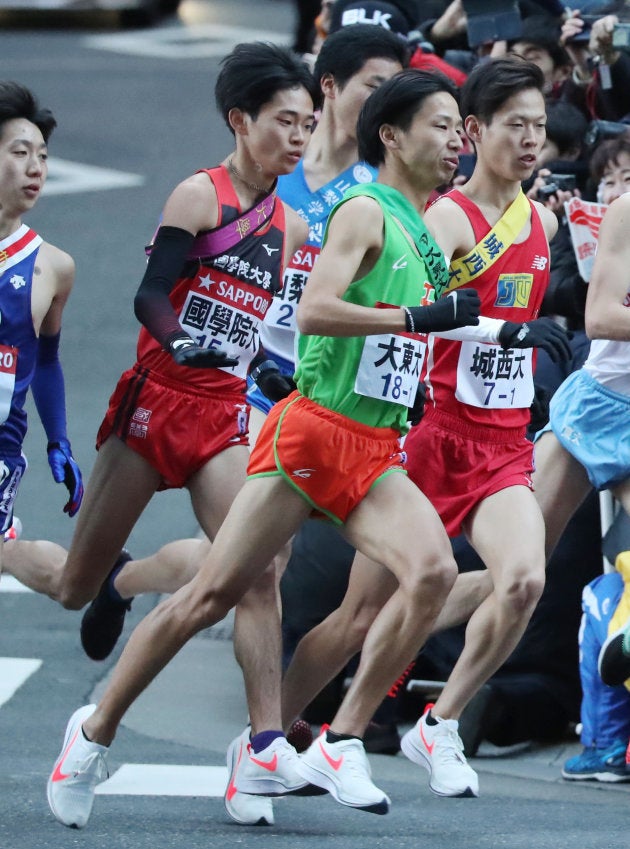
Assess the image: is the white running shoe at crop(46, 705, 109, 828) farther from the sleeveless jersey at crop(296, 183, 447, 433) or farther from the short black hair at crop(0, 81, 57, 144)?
the short black hair at crop(0, 81, 57, 144)

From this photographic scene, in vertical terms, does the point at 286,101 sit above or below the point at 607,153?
above

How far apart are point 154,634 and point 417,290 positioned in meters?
1.28

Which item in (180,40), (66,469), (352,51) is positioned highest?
(352,51)

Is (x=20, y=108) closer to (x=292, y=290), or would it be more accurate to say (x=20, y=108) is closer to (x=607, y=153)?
(x=292, y=290)

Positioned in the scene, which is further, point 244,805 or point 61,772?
point 244,805

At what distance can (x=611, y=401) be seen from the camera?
6.47 m

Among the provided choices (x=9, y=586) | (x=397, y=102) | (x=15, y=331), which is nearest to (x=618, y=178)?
(x=397, y=102)

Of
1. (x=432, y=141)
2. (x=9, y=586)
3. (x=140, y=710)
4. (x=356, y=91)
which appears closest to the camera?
(x=432, y=141)

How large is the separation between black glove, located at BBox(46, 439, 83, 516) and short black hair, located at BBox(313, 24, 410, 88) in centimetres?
187

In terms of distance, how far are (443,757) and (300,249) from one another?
79.8 inches

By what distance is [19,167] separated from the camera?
585 centimetres

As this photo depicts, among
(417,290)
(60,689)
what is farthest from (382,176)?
(60,689)

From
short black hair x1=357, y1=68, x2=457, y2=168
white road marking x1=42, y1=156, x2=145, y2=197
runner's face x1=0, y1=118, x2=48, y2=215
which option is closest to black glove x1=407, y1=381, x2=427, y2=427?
short black hair x1=357, y1=68, x2=457, y2=168

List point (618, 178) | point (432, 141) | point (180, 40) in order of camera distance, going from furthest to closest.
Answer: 1. point (180, 40)
2. point (618, 178)
3. point (432, 141)
